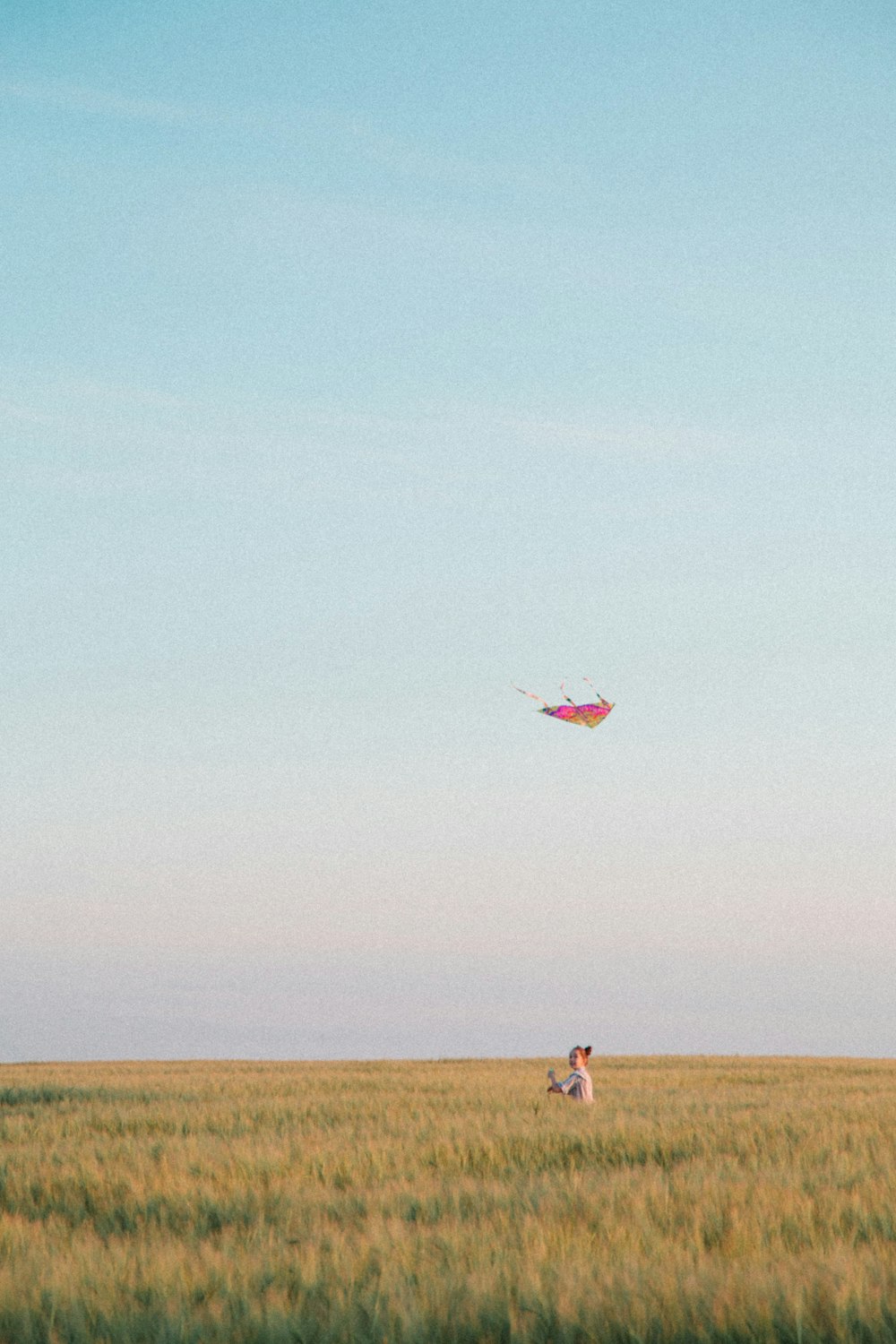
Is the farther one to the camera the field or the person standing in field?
the person standing in field

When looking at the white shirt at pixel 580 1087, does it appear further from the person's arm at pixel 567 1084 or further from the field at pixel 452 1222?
the field at pixel 452 1222

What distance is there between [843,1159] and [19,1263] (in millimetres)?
6253

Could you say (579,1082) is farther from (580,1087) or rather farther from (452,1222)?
(452,1222)

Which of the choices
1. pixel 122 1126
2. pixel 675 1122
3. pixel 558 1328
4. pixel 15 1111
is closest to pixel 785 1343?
pixel 558 1328

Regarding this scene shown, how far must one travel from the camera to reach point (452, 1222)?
7.53 meters

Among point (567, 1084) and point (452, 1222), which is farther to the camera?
point (567, 1084)

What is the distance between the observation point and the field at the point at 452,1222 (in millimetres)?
5174

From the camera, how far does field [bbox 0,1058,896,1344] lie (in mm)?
5174

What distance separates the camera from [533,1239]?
667cm

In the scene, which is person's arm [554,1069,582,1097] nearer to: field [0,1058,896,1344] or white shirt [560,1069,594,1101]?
white shirt [560,1069,594,1101]

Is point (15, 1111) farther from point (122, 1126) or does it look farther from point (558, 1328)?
point (558, 1328)

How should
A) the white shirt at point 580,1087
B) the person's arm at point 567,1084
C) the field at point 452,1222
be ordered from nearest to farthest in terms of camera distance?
the field at point 452,1222
the white shirt at point 580,1087
the person's arm at point 567,1084

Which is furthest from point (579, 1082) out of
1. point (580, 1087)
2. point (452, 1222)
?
point (452, 1222)

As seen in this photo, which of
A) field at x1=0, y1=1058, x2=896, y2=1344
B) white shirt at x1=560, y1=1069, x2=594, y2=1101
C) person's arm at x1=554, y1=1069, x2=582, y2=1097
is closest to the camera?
field at x1=0, y1=1058, x2=896, y2=1344
